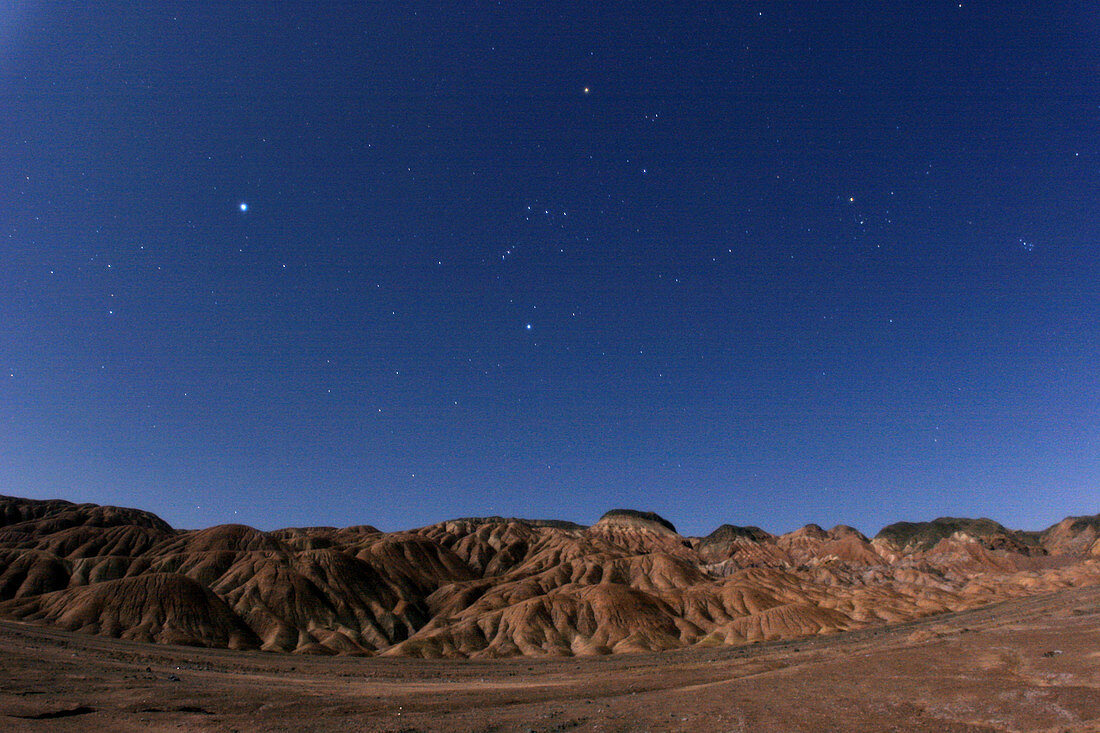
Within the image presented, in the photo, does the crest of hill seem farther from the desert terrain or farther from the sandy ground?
the sandy ground

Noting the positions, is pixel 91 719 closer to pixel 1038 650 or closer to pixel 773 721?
pixel 773 721

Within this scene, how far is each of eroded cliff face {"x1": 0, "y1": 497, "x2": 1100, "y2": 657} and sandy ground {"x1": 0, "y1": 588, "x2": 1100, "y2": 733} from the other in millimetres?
35294

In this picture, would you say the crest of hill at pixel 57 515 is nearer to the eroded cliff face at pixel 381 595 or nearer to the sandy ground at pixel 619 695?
the eroded cliff face at pixel 381 595

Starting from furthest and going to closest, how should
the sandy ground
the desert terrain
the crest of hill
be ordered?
the crest of hill → the desert terrain → the sandy ground

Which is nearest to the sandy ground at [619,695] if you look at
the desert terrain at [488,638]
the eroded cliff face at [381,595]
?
the desert terrain at [488,638]

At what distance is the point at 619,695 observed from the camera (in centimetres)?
3969

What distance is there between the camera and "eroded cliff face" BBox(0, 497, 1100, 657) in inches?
3602

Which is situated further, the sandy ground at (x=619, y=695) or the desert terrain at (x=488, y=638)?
the desert terrain at (x=488, y=638)

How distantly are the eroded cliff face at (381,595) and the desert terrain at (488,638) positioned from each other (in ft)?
1.84

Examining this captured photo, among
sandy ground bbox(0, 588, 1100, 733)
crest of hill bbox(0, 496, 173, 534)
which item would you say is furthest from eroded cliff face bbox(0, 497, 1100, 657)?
sandy ground bbox(0, 588, 1100, 733)

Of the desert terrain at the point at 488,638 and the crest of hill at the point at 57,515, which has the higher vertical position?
the crest of hill at the point at 57,515

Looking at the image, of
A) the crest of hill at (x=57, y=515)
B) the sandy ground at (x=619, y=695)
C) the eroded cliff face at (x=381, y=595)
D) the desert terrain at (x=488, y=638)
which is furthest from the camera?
the crest of hill at (x=57, y=515)

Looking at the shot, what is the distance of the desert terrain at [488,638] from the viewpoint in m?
30.4

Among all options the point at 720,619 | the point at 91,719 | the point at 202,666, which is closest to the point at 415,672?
the point at 202,666
